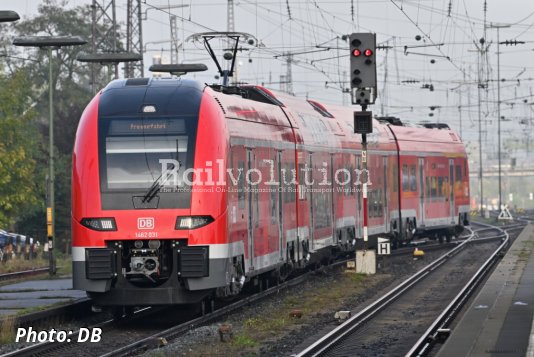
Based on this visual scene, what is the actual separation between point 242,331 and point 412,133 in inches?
942

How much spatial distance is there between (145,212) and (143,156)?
893 mm

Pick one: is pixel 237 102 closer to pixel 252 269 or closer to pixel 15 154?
pixel 252 269

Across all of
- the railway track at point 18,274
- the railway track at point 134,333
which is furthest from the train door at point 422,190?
the railway track at point 134,333

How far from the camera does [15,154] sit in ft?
143

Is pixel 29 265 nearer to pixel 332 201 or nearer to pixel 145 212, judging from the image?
pixel 332 201

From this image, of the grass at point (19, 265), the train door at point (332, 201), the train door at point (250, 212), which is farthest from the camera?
the grass at point (19, 265)

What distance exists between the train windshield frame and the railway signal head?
8.87 m

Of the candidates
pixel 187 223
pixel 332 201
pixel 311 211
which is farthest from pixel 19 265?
pixel 187 223

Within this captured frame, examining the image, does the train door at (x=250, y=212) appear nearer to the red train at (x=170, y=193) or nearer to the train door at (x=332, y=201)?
the red train at (x=170, y=193)

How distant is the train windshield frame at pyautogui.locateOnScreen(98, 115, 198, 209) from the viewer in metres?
18.3

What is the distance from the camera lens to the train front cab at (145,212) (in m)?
18.2

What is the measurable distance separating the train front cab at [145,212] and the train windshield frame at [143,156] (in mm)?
16

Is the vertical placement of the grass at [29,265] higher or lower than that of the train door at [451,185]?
lower

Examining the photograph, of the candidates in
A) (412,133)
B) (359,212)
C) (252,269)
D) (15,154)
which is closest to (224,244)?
(252,269)
